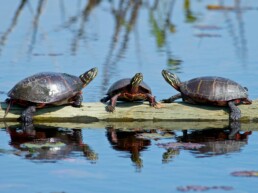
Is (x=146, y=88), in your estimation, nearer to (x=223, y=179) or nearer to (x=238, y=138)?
(x=238, y=138)

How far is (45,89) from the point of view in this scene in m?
12.2

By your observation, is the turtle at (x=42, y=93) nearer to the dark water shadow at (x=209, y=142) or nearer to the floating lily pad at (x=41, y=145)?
the floating lily pad at (x=41, y=145)

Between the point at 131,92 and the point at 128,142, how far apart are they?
3.13ft

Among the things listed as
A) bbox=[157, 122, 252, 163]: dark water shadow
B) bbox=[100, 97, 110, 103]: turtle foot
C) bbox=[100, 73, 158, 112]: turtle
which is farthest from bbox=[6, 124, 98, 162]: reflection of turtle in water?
bbox=[157, 122, 252, 163]: dark water shadow

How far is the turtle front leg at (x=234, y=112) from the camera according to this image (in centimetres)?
1215

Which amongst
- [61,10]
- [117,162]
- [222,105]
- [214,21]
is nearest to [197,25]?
[214,21]

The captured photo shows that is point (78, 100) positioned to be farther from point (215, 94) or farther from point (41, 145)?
point (215, 94)

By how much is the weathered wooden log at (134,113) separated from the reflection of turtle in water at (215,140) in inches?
10.9

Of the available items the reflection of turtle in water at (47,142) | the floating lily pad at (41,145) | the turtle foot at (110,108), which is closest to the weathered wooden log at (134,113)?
the turtle foot at (110,108)

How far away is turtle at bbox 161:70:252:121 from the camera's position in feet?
40.2

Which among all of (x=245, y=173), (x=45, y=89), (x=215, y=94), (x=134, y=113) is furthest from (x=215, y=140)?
(x=45, y=89)

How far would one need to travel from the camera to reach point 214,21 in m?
20.9

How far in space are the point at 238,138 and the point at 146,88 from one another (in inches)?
54.6

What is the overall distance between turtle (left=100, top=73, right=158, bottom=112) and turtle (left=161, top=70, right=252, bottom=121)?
0.34 metres
